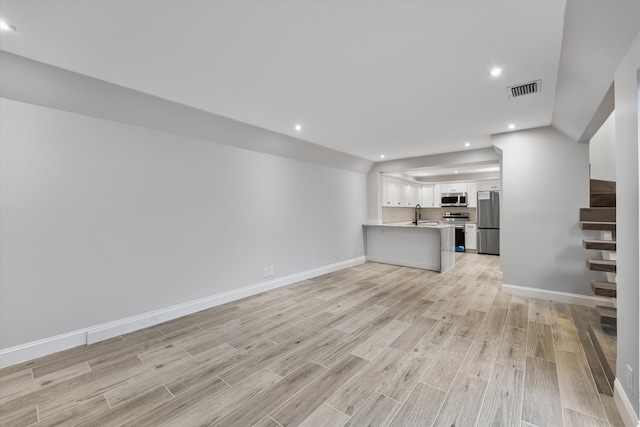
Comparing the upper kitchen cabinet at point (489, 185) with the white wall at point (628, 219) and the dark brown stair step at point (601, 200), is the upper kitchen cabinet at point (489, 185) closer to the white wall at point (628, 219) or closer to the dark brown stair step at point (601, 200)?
the dark brown stair step at point (601, 200)

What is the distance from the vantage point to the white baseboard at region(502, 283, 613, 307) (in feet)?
11.5

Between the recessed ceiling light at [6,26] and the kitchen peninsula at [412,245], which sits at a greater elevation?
the recessed ceiling light at [6,26]

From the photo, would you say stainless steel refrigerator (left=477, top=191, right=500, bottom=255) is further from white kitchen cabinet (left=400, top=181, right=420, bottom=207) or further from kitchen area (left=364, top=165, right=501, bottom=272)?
white kitchen cabinet (left=400, top=181, right=420, bottom=207)

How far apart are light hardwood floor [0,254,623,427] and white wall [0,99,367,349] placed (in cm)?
44

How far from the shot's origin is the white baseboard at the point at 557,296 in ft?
11.5

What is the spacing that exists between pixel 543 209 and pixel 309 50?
3.99 m

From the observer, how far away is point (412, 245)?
19.4 ft

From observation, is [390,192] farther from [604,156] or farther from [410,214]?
[604,156]

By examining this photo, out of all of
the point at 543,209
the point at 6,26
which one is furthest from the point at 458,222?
the point at 6,26

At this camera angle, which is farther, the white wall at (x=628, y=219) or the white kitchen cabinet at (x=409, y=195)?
the white kitchen cabinet at (x=409, y=195)

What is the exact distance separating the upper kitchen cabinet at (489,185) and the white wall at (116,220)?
21.8 feet

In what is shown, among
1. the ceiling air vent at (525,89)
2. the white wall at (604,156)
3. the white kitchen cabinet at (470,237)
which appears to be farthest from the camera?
the white kitchen cabinet at (470,237)

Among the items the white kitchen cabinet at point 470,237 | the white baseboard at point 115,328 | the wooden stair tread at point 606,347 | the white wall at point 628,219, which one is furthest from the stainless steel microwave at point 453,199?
the white wall at point 628,219

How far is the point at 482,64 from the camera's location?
7.14ft
